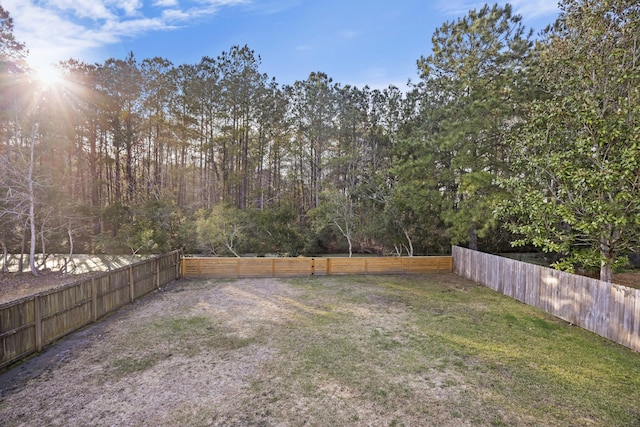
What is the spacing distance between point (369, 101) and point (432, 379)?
18656 millimetres

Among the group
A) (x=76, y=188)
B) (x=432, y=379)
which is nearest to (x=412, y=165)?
(x=432, y=379)

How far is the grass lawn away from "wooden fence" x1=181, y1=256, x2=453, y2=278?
3.81m

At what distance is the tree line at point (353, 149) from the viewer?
24.0ft

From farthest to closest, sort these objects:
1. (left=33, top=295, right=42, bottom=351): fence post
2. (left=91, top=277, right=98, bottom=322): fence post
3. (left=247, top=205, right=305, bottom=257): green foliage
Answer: (left=247, top=205, right=305, bottom=257): green foliage
(left=91, top=277, right=98, bottom=322): fence post
(left=33, top=295, right=42, bottom=351): fence post

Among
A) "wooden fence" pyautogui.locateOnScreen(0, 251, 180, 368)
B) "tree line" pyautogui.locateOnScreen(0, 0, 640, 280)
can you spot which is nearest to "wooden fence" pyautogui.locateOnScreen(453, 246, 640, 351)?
"tree line" pyautogui.locateOnScreen(0, 0, 640, 280)

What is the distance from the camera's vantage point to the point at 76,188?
2181 centimetres

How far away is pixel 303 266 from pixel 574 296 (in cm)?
892

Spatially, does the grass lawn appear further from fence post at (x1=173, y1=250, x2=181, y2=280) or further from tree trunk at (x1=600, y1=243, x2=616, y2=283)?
fence post at (x1=173, y1=250, x2=181, y2=280)

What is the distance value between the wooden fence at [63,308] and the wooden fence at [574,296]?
1143cm

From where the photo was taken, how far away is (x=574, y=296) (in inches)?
296

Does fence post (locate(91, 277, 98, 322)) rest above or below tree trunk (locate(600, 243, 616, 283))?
below

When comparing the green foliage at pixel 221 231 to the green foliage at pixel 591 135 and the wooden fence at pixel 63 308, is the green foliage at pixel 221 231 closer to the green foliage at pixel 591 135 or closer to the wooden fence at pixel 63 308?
the wooden fence at pixel 63 308

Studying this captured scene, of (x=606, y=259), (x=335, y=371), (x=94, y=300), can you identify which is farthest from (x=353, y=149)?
(x=335, y=371)

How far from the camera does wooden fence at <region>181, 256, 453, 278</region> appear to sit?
41.2 feet
